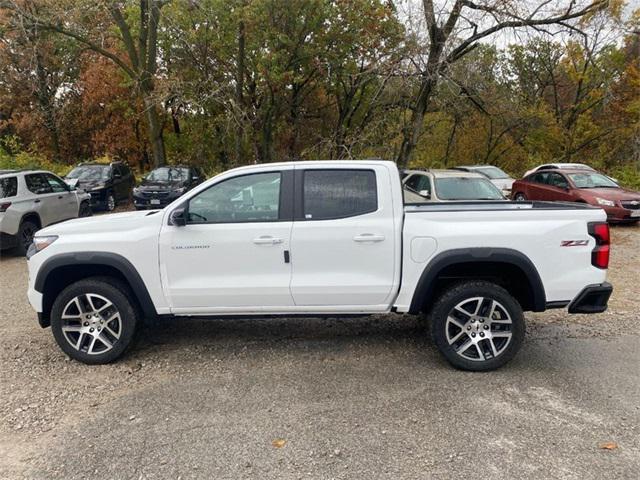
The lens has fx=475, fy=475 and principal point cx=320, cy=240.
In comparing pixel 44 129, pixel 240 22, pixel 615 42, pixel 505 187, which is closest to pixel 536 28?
pixel 505 187

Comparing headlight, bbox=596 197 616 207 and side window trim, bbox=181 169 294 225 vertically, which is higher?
side window trim, bbox=181 169 294 225

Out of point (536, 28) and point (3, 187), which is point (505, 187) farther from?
point (3, 187)

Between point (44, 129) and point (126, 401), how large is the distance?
2907 centimetres

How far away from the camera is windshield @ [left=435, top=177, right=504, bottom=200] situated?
9406 mm

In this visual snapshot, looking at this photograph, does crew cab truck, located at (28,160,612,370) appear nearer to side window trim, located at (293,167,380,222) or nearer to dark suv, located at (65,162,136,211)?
side window trim, located at (293,167,380,222)

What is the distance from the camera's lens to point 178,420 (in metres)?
3.44

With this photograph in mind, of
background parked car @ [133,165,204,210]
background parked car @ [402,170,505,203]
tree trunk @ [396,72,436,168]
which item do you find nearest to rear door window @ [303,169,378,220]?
background parked car @ [402,170,505,203]

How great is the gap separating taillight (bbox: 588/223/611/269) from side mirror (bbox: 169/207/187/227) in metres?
3.43

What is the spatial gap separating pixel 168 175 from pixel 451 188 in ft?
34.2

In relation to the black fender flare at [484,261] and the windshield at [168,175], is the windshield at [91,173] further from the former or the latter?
the black fender flare at [484,261]

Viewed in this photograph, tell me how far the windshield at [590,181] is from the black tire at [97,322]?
12.7 m

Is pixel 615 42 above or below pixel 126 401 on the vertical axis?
above

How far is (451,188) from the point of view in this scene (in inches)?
376

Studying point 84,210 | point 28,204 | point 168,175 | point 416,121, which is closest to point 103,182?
A: point 168,175
